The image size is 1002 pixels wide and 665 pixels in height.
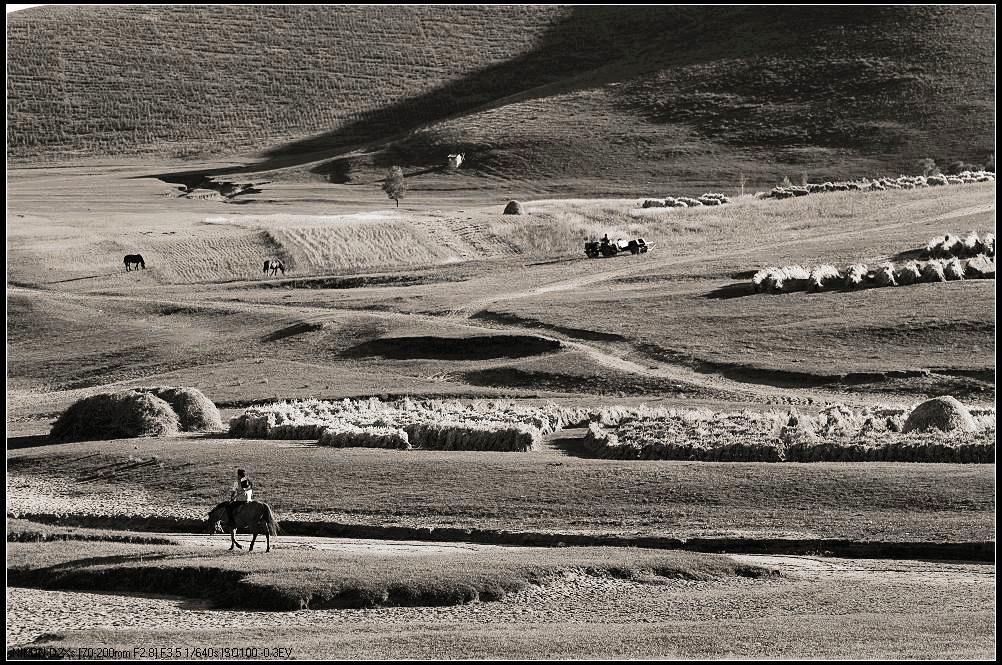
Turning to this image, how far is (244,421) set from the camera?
43375mm

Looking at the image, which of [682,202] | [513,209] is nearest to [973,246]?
[513,209]

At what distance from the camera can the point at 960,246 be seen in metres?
70.8

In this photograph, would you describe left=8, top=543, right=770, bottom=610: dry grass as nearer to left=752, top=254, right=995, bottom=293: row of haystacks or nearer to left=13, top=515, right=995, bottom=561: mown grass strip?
left=13, top=515, right=995, bottom=561: mown grass strip

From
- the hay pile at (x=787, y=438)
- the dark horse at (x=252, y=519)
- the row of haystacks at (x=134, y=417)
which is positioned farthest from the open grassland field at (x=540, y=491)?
the dark horse at (x=252, y=519)

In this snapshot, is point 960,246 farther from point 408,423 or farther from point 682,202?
point 682,202

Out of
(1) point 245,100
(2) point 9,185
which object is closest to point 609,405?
(2) point 9,185

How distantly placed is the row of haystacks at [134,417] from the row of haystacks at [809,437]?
11645 mm

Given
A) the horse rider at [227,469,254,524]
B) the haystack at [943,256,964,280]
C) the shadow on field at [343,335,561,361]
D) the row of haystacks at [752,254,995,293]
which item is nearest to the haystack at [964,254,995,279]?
the row of haystacks at [752,254,995,293]

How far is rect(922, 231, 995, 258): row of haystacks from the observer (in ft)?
227

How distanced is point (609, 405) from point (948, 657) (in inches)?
1115

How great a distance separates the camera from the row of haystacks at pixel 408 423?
3938 centimetres

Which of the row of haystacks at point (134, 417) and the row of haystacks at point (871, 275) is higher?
the row of haystacks at point (871, 275)

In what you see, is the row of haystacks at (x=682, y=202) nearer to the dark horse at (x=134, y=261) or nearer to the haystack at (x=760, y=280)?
the dark horse at (x=134, y=261)

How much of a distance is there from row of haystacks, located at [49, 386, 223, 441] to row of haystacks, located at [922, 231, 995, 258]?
3836 cm
